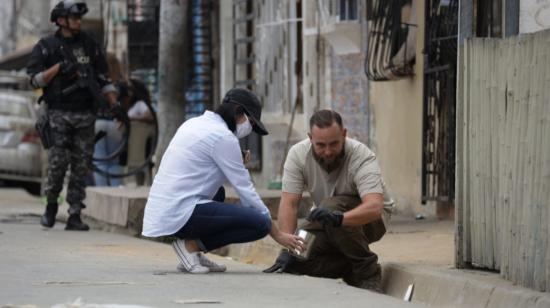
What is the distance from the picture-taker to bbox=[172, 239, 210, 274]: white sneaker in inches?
337

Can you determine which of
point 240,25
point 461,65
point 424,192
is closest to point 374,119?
point 424,192

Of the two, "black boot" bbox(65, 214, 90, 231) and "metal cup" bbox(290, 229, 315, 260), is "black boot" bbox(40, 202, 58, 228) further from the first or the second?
"metal cup" bbox(290, 229, 315, 260)

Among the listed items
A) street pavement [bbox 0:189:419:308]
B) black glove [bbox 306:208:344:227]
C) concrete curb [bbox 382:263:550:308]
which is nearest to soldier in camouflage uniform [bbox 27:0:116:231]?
street pavement [bbox 0:189:419:308]

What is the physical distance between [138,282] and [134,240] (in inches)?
152

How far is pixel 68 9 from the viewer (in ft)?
38.4

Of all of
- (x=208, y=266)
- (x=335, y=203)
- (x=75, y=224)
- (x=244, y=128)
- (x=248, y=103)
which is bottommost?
(x=75, y=224)

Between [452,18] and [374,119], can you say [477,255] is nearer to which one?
[452,18]

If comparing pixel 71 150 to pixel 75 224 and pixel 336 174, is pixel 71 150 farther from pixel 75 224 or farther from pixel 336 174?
pixel 336 174

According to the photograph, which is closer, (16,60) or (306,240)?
(306,240)

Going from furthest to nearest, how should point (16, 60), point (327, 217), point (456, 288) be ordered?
point (16, 60), point (327, 217), point (456, 288)

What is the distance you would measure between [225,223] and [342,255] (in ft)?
2.60

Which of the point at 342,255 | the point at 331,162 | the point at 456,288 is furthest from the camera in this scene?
the point at 342,255

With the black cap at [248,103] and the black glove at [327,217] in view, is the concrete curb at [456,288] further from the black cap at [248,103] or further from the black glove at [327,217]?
the black cap at [248,103]

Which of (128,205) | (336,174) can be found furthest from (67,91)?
(336,174)
